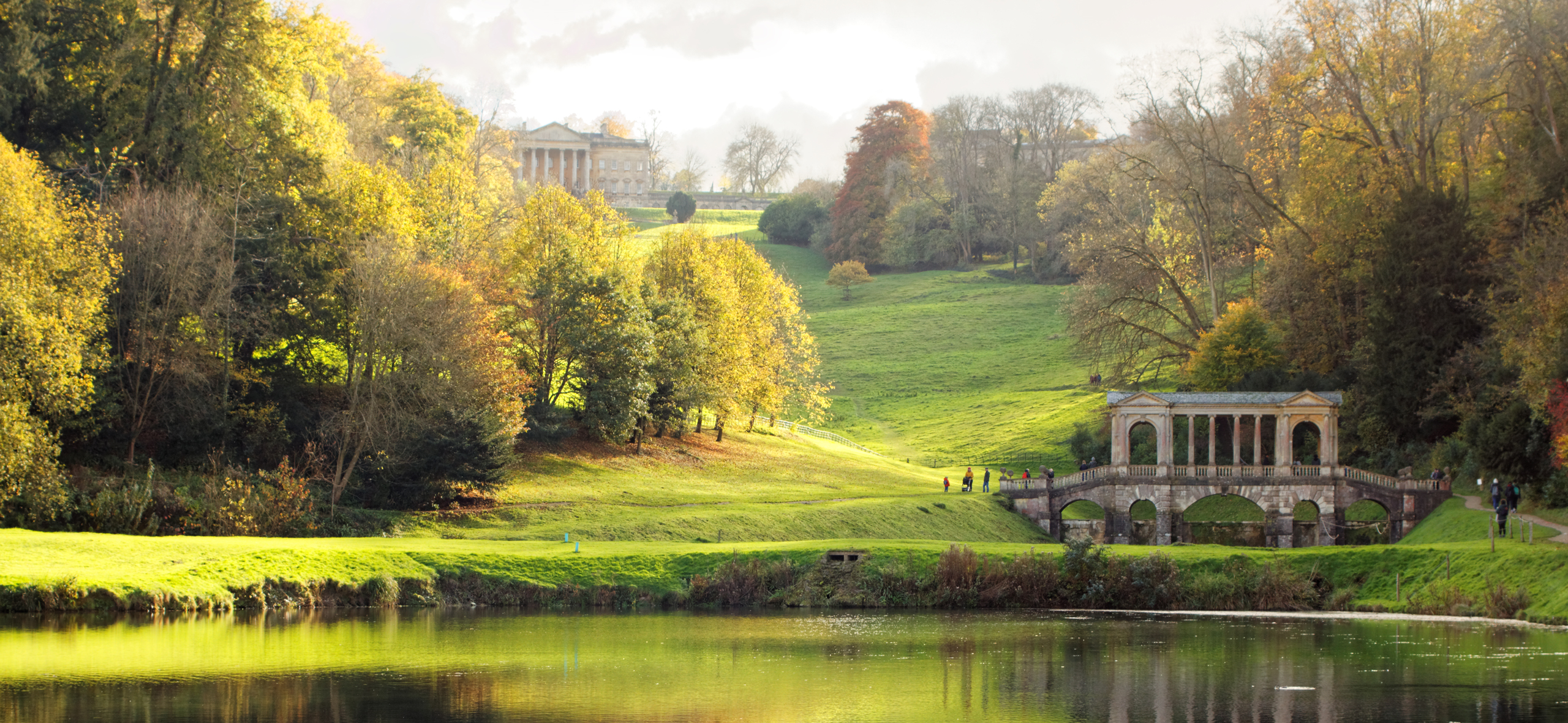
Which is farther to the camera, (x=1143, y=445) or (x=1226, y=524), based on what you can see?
(x=1143, y=445)

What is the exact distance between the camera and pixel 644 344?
58188mm

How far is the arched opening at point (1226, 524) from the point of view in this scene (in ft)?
192

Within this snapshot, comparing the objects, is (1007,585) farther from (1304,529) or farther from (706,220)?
(706,220)

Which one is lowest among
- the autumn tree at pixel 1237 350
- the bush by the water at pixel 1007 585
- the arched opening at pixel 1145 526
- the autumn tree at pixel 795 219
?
the arched opening at pixel 1145 526

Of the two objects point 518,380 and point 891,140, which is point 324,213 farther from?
point 891,140

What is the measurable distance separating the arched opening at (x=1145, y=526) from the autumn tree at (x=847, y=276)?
2529 inches

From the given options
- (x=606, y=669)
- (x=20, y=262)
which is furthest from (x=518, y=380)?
(x=606, y=669)

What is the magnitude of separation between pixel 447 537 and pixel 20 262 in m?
14.9

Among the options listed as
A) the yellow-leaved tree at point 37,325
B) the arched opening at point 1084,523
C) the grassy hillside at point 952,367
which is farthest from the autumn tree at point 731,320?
the yellow-leaved tree at point 37,325

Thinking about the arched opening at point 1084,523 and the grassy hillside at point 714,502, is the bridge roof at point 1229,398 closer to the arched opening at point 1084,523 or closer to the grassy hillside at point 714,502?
the arched opening at point 1084,523

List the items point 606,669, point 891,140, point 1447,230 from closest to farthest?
point 606,669 → point 1447,230 → point 891,140

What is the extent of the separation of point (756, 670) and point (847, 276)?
10297cm

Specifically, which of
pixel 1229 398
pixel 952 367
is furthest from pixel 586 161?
pixel 1229 398

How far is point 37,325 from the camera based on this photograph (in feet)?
123
